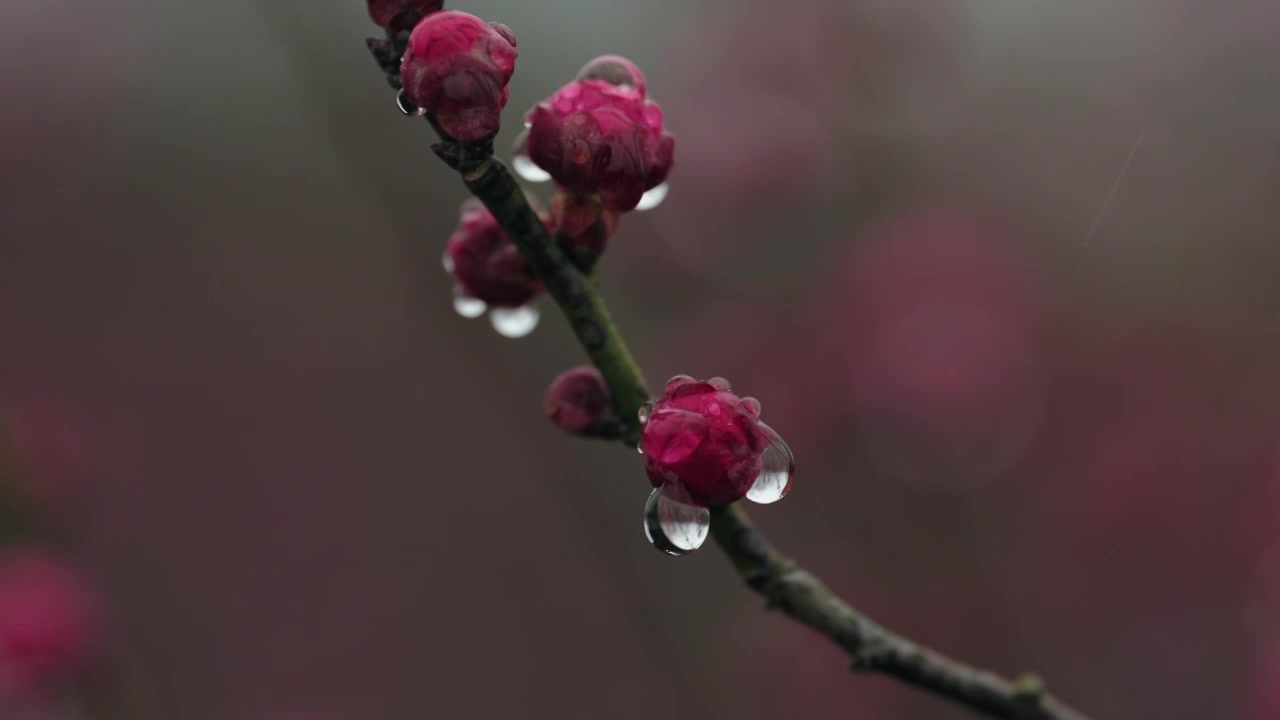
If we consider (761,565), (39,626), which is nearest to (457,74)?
(761,565)

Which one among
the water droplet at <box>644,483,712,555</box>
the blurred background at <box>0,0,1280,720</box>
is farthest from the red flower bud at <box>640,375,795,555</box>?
the blurred background at <box>0,0,1280,720</box>

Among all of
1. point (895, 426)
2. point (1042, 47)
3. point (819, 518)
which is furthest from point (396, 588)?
point (1042, 47)

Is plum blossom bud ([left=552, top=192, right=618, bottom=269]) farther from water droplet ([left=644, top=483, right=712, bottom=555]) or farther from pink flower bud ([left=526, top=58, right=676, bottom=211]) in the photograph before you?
water droplet ([left=644, top=483, right=712, bottom=555])

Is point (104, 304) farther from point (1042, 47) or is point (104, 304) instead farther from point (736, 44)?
point (1042, 47)

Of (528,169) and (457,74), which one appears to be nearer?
(457,74)

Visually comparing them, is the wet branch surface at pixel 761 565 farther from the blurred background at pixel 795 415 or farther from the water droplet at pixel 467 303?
the blurred background at pixel 795 415

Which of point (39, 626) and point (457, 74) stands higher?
point (457, 74)

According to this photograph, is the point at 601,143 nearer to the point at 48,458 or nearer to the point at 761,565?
the point at 761,565
